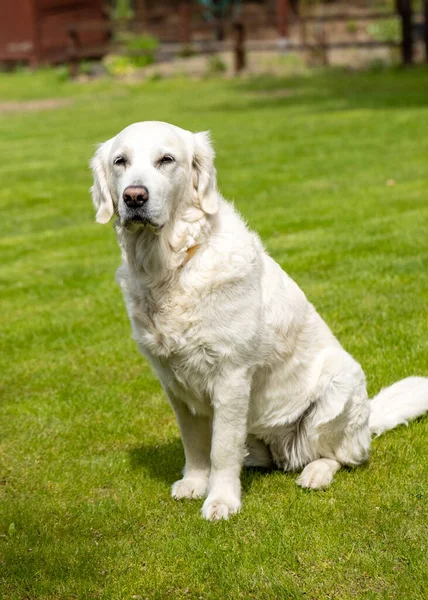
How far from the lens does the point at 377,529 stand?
3.90m

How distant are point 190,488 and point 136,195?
1.41 meters

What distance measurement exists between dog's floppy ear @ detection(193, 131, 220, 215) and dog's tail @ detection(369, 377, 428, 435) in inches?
56.8

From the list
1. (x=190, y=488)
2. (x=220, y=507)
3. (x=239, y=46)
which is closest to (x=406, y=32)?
(x=239, y=46)

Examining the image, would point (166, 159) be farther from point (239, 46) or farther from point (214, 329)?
point (239, 46)

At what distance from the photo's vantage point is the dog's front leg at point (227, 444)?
4137mm

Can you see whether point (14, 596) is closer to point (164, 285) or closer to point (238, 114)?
point (164, 285)

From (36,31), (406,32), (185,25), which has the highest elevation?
(406,32)

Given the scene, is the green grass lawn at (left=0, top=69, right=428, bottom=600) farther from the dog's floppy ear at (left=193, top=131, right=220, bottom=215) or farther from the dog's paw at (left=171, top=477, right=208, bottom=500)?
the dog's floppy ear at (left=193, top=131, right=220, bottom=215)

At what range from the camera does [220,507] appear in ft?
13.6

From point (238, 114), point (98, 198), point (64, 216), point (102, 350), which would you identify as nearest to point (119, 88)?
point (238, 114)

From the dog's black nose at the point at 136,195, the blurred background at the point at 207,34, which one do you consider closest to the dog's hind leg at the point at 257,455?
the dog's black nose at the point at 136,195

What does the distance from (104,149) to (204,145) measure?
17.5 inches

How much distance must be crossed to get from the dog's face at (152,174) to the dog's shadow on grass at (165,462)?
4.26 feet

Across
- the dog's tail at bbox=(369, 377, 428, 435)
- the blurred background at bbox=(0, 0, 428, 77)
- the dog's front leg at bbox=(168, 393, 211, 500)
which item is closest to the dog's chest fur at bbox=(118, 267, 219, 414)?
the dog's front leg at bbox=(168, 393, 211, 500)
